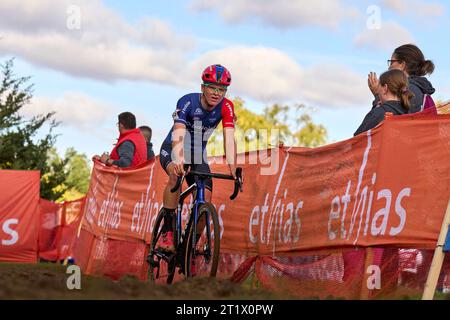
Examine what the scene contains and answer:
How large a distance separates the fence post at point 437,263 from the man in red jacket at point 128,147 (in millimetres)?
7988

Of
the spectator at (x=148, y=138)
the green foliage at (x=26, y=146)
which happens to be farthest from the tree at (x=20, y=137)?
the spectator at (x=148, y=138)

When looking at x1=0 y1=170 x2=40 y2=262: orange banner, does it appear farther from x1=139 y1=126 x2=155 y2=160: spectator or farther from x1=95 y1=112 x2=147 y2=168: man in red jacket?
x1=95 y1=112 x2=147 y2=168: man in red jacket

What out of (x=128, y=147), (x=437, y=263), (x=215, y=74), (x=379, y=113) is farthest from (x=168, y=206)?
(x=128, y=147)

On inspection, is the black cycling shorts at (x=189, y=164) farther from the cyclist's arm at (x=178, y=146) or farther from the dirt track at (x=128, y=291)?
the dirt track at (x=128, y=291)

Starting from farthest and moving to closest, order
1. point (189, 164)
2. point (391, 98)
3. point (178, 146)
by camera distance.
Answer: point (189, 164)
point (178, 146)
point (391, 98)

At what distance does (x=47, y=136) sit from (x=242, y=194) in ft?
66.6

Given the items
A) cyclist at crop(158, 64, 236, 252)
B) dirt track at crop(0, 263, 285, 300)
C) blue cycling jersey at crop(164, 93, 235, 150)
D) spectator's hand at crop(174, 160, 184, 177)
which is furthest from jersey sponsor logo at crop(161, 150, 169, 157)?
dirt track at crop(0, 263, 285, 300)

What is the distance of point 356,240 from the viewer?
716 centimetres

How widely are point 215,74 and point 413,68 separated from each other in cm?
200

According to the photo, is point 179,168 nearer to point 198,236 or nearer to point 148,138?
point 198,236

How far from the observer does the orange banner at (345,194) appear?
6.55 m

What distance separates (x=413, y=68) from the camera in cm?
855
